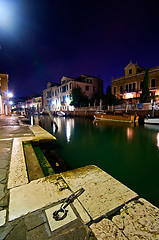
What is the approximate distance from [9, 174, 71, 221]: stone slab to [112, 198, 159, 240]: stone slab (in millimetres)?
794

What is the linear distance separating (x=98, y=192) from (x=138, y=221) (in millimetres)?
602

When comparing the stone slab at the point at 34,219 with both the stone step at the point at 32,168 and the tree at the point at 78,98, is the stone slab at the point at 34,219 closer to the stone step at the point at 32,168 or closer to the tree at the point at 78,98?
the stone step at the point at 32,168

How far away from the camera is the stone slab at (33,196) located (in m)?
1.40

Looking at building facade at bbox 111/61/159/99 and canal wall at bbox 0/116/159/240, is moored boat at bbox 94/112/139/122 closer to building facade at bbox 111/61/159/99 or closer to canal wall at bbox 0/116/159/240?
building facade at bbox 111/61/159/99

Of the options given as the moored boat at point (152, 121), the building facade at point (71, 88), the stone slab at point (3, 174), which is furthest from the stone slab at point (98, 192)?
the building facade at point (71, 88)

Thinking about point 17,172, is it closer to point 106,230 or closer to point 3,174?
point 3,174

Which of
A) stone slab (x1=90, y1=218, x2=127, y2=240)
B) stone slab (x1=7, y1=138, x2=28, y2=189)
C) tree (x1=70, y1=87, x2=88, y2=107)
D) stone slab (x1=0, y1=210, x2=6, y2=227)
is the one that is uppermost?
tree (x1=70, y1=87, x2=88, y2=107)

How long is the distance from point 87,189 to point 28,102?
251 feet

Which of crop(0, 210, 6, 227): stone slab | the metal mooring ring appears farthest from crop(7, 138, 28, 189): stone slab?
the metal mooring ring

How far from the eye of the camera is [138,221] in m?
1.27

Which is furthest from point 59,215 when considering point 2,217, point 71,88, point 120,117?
point 71,88

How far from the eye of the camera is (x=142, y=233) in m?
1.15

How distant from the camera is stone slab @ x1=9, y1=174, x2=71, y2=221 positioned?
1.40 metres

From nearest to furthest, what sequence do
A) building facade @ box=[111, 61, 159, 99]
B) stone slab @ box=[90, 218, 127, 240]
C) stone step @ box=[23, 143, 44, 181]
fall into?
1. stone slab @ box=[90, 218, 127, 240]
2. stone step @ box=[23, 143, 44, 181]
3. building facade @ box=[111, 61, 159, 99]
